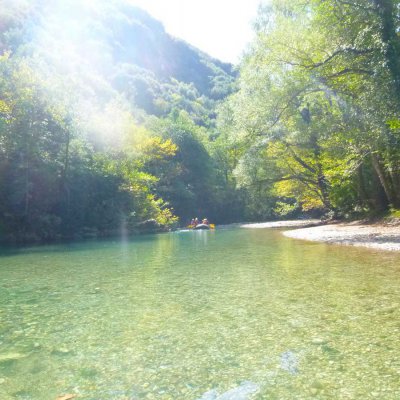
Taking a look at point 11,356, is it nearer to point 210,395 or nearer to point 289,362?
point 210,395

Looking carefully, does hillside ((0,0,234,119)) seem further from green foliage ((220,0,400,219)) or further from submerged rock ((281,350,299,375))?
submerged rock ((281,350,299,375))

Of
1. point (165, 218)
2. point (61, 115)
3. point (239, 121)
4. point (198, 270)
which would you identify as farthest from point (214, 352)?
point (165, 218)

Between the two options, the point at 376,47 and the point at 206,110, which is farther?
the point at 206,110

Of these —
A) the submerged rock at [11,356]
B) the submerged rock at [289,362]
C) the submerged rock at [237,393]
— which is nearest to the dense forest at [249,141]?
the submerged rock at [289,362]

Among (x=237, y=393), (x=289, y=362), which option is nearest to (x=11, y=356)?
(x=237, y=393)

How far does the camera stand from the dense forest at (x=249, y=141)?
1545cm

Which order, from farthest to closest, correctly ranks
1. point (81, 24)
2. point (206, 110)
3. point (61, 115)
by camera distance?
point (81, 24)
point (206, 110)
point (61, 115)

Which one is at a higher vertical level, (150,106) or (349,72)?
(150,106)

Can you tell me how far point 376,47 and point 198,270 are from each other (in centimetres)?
1083

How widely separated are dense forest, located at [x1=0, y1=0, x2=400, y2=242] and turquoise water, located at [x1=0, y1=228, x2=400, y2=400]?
1003 centimetres

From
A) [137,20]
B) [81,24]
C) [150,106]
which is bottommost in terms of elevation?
[150,106]

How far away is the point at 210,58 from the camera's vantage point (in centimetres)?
17975

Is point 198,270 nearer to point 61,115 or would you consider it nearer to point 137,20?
point 61,115

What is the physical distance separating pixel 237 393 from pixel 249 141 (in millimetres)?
20478
